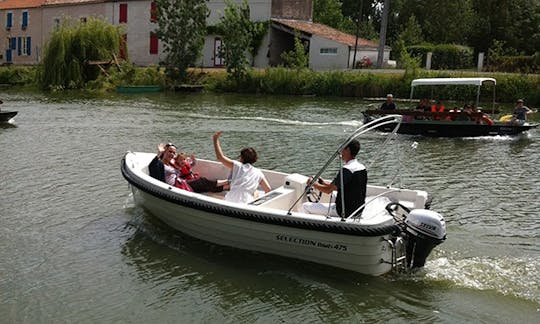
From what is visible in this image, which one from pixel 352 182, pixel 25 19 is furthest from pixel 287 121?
pixel 25 19

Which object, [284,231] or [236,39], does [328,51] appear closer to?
[236,39]

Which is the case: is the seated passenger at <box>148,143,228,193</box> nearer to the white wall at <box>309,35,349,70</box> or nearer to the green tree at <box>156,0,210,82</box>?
the green tree at <box>156,0,210,82</box>

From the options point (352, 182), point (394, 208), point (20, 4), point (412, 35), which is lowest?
point (394, 208)

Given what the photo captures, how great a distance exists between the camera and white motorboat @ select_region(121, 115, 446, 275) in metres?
8.36

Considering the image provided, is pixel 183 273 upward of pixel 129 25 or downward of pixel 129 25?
downward

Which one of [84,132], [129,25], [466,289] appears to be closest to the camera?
[466,289]

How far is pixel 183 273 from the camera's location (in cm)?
905

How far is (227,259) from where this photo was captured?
9445 mm

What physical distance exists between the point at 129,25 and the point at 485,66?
28988 mm

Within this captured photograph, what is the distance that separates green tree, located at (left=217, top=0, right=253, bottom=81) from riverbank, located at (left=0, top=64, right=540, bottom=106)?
0.72 metres

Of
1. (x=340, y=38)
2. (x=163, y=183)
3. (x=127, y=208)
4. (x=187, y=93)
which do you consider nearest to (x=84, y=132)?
(x=127, y=208)

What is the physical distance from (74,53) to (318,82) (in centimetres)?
1642

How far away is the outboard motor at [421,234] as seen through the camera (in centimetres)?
833

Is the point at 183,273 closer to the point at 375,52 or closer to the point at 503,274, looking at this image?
the point at 503,274
